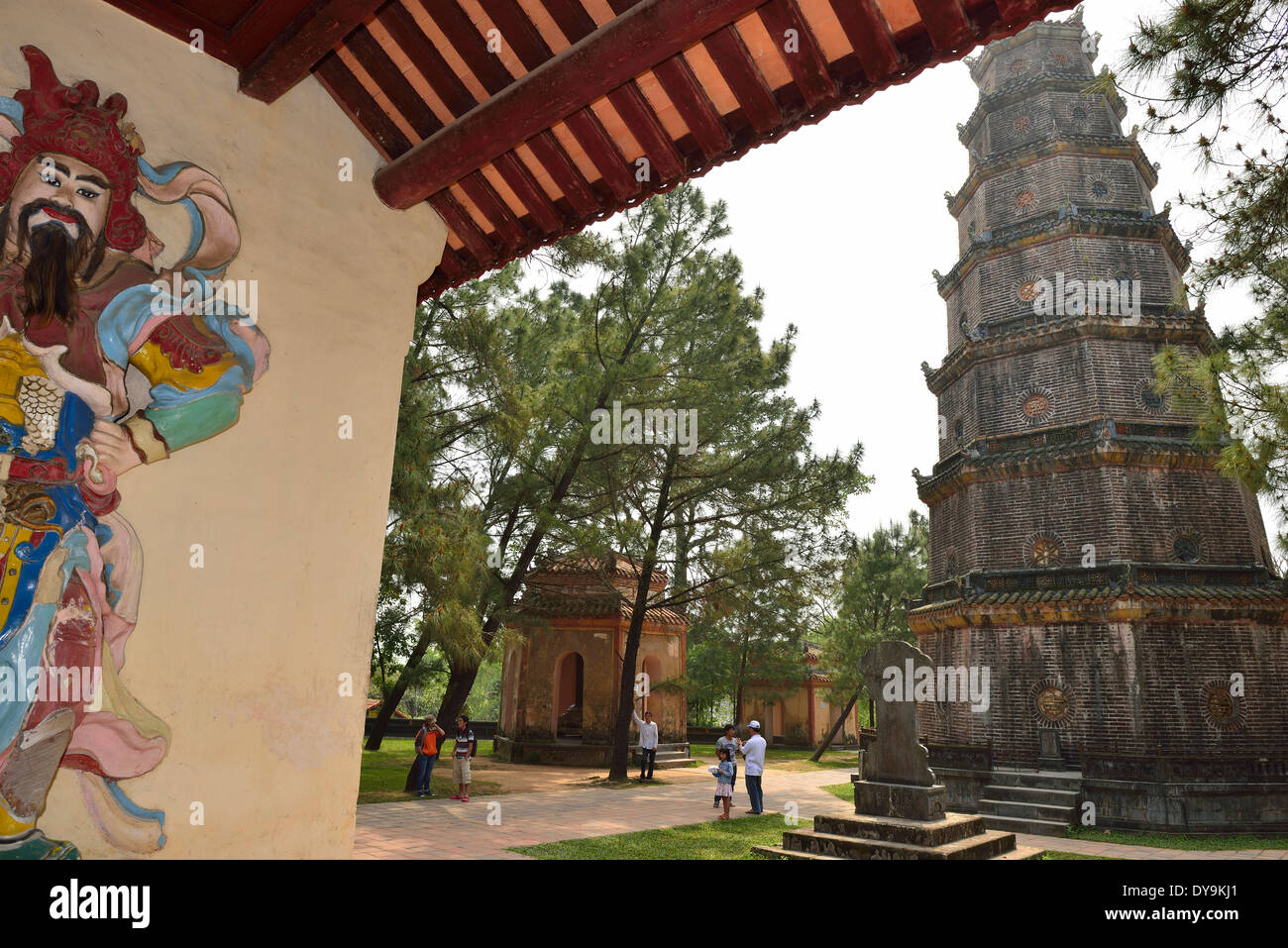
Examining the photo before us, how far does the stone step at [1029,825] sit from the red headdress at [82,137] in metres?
13.8

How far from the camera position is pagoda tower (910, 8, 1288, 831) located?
13492 millimetres

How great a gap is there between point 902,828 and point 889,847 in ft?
1.05

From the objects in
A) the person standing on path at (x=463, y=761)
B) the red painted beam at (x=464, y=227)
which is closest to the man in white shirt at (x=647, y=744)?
the person standing on path at (x=463, y=761)

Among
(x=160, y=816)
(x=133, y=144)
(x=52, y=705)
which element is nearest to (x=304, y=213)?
(x=133, y=144)

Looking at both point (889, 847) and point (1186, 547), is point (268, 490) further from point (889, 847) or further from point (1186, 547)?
point (1186, 547)

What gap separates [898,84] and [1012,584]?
13.8 m

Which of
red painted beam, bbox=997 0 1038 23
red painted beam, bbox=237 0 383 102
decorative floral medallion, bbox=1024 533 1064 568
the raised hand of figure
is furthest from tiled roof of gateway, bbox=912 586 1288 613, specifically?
the raised hand of figure

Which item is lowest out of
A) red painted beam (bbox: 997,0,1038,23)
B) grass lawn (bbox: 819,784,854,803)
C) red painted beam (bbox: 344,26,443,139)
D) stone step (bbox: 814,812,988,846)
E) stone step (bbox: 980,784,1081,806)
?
grass lawn (bbox: 819,784,854,803)

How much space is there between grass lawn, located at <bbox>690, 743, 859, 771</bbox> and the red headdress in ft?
71.6

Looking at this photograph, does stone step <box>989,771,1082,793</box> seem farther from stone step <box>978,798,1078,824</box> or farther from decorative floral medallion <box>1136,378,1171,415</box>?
decorative floral medallion <box>1136,378,1171,415</box>

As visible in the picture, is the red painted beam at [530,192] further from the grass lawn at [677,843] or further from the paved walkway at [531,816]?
the grass lawn at [677,843]

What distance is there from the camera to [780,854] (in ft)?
30.2

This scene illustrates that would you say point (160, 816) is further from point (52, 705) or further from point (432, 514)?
point (432, 514)

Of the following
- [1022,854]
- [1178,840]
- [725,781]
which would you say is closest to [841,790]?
[725,781]
